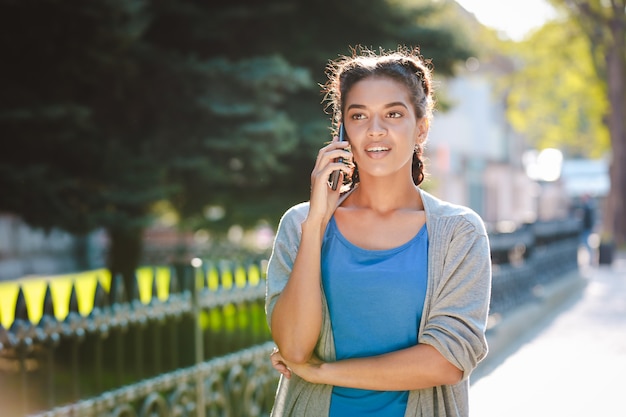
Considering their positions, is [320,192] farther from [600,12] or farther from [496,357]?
[600,12]

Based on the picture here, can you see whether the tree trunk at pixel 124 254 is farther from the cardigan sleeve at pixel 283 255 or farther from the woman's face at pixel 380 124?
the woman's face at pixel 380 124

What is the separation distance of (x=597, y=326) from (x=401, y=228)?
8.88m

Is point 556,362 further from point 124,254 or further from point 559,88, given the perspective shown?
point 559,88

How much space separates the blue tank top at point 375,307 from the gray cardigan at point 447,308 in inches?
1.0

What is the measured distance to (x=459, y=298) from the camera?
2305mm

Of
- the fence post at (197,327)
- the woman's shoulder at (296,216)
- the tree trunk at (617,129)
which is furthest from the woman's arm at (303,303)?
the tree trunk at (617,129)

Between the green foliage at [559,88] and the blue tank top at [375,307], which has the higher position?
the green foliage at [559,88]

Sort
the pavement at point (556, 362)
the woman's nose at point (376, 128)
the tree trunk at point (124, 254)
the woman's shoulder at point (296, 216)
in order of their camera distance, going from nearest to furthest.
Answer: the woman's nose at point (376, 128)
the woman's shoulder at point (296, 216)
the pavement at point (556, 362)
the tree trunk at point (124, 254)

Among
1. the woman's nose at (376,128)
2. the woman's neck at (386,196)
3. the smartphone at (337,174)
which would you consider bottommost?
the woman's neck at (386,196)

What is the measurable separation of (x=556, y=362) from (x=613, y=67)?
1966 centimetres

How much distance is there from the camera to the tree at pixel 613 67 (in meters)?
25.0

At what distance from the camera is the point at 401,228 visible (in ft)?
7.92

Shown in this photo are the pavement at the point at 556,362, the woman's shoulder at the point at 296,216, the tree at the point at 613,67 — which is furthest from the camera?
the tree at the point at 613,67

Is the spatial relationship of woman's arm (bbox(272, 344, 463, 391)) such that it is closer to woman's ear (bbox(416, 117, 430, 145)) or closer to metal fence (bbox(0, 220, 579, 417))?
woman's ear (bbox(416, 117, 430, 145))
